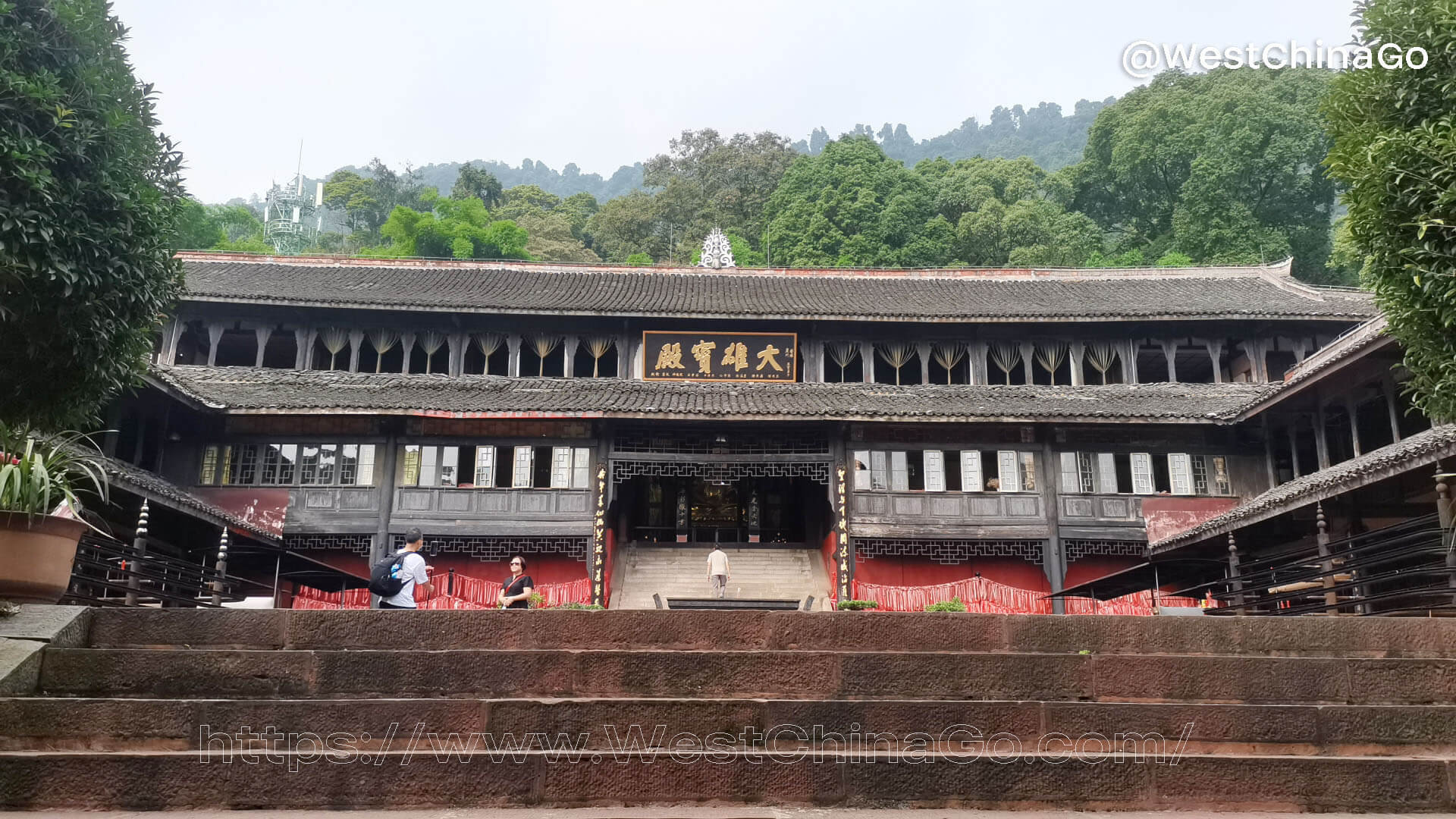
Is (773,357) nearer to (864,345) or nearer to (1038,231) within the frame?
(864,345)

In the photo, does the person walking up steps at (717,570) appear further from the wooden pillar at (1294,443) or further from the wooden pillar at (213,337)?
the wooden pillar at (213,337)

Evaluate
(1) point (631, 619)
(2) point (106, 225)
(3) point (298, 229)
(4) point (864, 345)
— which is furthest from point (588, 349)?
(3) point (298, 229)

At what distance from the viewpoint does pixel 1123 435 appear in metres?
22.9

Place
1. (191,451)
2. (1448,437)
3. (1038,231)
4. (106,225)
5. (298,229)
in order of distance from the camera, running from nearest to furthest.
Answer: (106,225) → (1448,437) → (191,451) → (1038,231) → (298,229)

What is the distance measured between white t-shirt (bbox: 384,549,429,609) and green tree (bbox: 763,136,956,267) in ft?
132

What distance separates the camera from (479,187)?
226ft

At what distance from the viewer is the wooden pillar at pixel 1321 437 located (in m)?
19.1

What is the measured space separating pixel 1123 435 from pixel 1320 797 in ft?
56.6

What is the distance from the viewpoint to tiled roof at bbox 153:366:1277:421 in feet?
69.1

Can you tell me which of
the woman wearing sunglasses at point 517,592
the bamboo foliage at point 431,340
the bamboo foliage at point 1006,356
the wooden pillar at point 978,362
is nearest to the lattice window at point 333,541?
the bamboo foliage at point 431,340

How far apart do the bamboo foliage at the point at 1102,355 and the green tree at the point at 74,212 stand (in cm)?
2022

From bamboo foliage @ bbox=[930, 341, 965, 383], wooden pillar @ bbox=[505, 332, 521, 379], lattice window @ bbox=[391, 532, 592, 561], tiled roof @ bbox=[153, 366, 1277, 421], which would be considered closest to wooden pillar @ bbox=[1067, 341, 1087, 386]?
tiled roof @ bbox=[153, 366, 1277, 421]

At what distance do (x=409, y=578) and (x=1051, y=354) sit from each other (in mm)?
18222

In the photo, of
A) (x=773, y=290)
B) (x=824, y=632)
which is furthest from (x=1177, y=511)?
(x=824, y=632)
